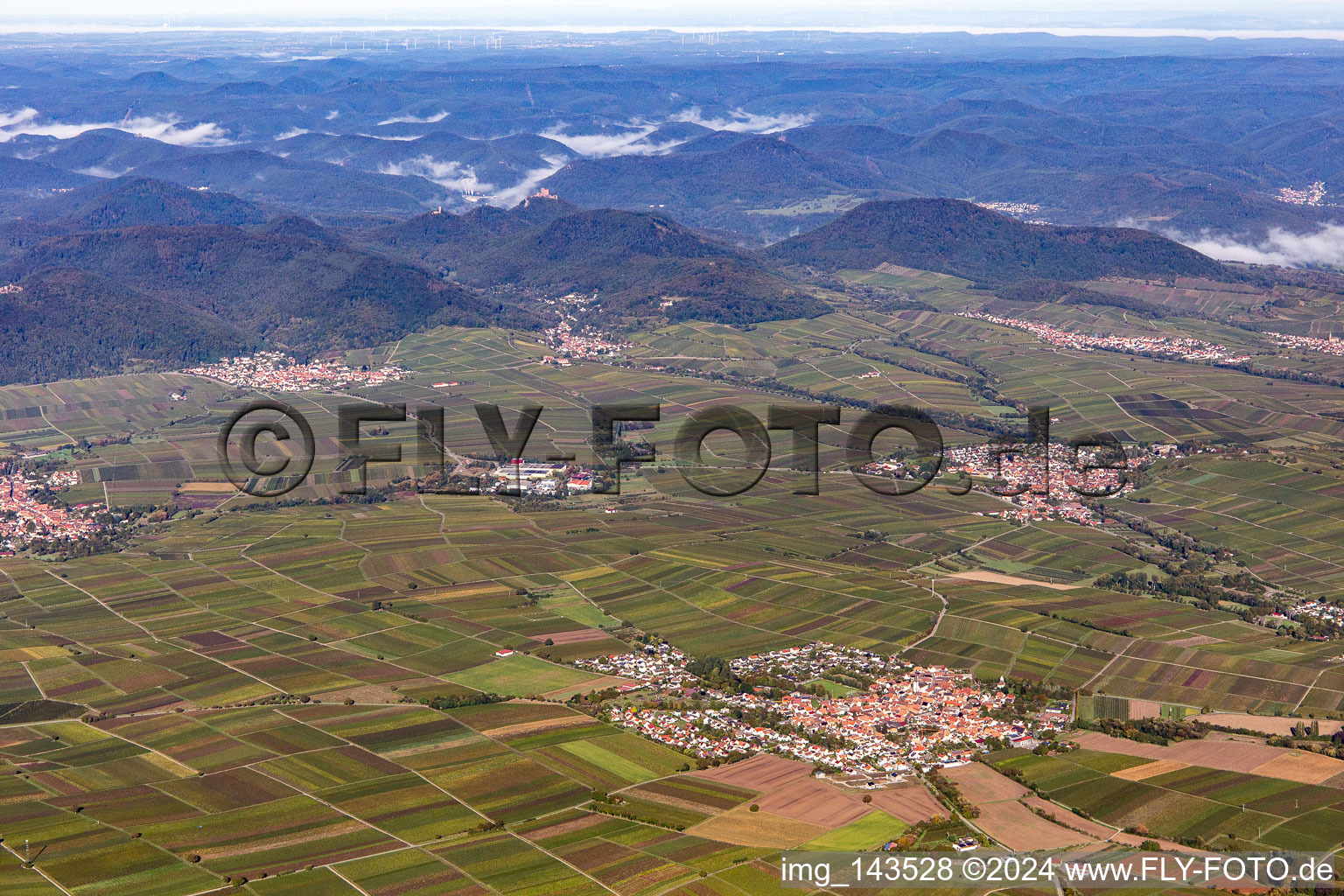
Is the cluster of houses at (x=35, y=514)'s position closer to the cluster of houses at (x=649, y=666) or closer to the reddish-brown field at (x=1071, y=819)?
the cluster of houses at (x=649, y=666)

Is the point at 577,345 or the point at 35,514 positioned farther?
the point at 577,345

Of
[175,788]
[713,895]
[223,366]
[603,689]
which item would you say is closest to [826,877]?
[713,895]

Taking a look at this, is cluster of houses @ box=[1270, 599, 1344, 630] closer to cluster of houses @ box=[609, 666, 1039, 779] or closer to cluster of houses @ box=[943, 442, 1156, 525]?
cluster of houses @ box=[943, 442, 1156, 525]

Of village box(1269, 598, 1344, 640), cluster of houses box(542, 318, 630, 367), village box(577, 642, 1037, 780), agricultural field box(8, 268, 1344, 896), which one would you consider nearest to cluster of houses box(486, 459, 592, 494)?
agricultural field box(8, 268, 1344, 896)

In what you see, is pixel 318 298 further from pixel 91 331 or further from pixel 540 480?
pixel 540 480

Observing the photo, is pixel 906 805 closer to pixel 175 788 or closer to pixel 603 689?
pixel 603 689

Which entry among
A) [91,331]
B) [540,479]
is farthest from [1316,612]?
[91,331]
